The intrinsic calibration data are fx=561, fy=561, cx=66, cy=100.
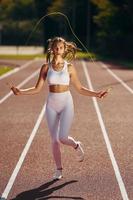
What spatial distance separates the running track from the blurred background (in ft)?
104

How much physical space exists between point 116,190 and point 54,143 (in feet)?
3.83

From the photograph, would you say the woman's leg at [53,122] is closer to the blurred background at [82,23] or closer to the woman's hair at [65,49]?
the woman's hair at [65,49]

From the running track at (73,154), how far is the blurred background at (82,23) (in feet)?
104

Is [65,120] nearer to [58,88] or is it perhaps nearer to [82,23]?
[58,88]

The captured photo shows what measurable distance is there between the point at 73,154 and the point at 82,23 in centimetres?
7025

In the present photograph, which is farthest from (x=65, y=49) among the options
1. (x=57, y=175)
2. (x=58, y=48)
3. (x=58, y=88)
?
(x=57, y=175)

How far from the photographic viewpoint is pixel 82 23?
79.9 meters

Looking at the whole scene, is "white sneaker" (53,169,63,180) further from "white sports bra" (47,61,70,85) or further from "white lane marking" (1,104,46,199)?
"white sports bra" (47,61,70,85)

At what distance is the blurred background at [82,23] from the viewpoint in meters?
55.5

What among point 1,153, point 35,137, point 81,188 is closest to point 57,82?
point 81,188

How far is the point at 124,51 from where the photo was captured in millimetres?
55812

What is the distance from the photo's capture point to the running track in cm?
812

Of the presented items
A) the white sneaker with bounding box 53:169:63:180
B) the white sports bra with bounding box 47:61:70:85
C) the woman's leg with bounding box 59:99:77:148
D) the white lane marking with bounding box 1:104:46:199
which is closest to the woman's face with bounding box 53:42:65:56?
the white sports bra with bounding box 47:61:70:85

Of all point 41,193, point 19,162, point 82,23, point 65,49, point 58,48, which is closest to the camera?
point 41,193
